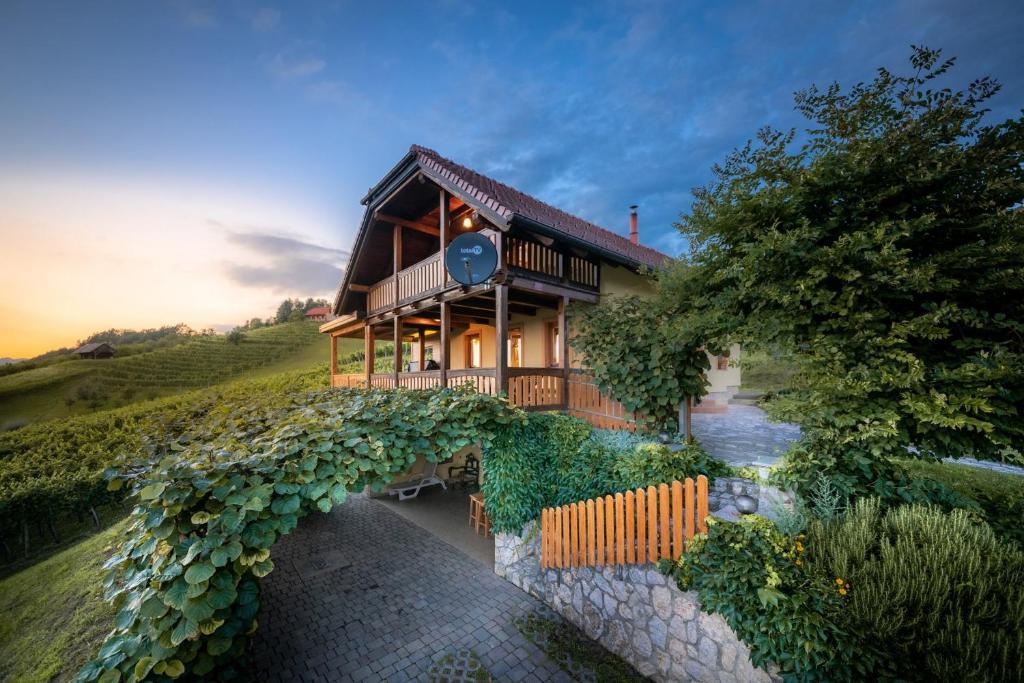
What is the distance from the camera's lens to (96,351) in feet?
104

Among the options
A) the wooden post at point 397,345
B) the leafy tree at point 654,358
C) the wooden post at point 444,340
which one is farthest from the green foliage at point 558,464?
the wooden post at point 397,345

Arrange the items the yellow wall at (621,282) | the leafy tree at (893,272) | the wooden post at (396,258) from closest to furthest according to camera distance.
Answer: the leafy tree at (893,272) → the yellow wall at (621,282) → the wooden post at (396,258)

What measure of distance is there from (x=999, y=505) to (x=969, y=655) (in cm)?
263

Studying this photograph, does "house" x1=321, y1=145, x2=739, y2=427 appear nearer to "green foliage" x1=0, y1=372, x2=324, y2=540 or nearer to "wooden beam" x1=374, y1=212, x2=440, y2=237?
"wooden beam" x1=374, y1=212, x2=440, y2=237

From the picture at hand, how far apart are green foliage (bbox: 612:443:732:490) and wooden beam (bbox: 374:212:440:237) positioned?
894 centimetres

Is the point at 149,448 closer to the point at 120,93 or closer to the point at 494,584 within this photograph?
the point at 494,584

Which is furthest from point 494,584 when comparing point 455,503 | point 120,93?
point 120,93

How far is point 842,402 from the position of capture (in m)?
3.62

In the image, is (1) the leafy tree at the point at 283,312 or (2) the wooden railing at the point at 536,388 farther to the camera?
(1) the leafy tree at the point at 283,312

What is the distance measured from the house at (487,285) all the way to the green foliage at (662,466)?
1284 mm

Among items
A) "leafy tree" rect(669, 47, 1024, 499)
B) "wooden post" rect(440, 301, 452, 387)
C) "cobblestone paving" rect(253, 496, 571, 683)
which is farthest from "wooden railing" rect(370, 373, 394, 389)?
"leafy tree" rect(669, 47, 1024, 499)

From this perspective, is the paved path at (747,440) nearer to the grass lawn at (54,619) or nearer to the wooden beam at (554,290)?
the wooden beam at (554,290)

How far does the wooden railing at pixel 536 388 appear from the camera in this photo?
23.6 ft

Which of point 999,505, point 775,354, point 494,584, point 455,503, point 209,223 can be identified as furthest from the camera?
point 209,223
